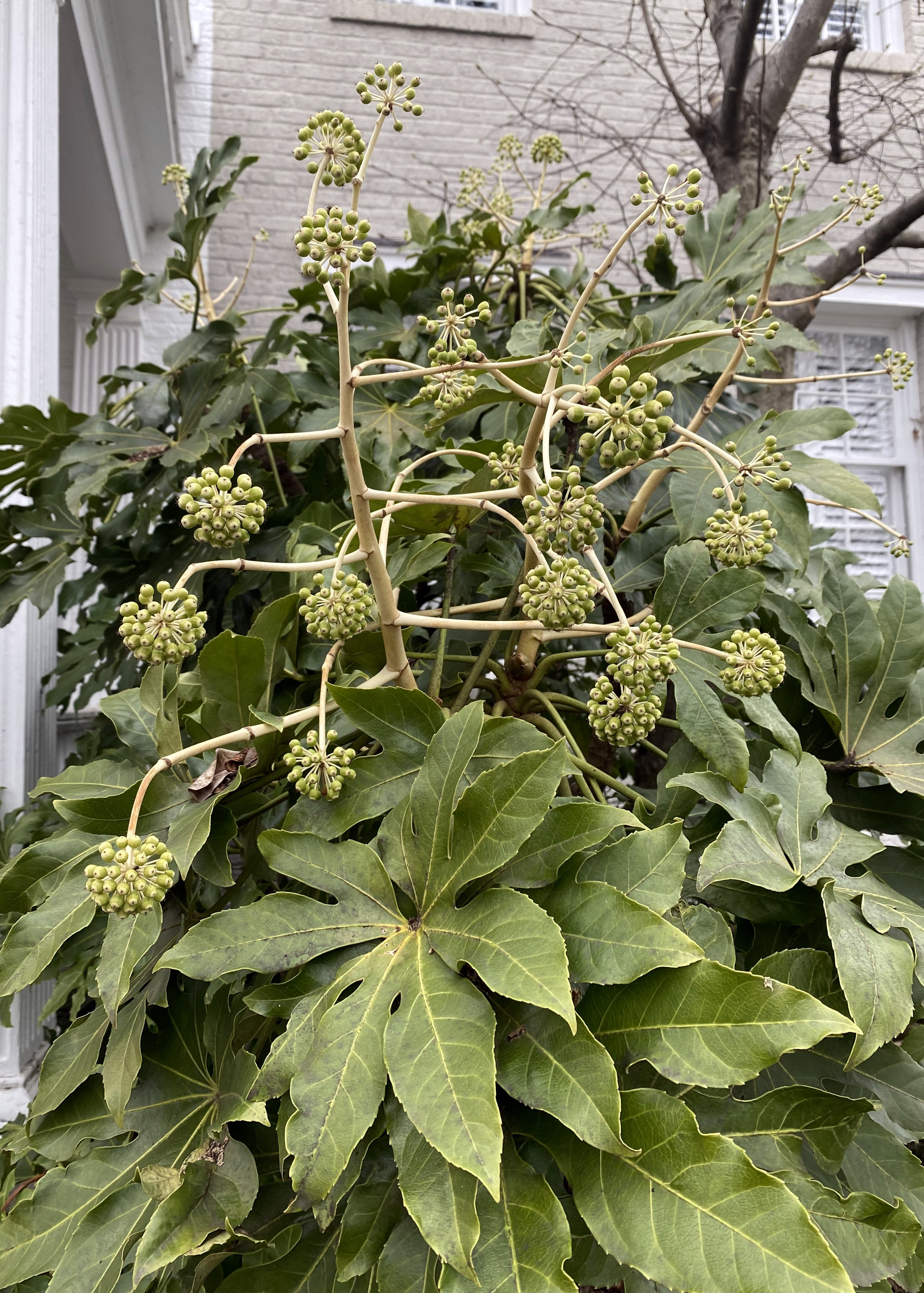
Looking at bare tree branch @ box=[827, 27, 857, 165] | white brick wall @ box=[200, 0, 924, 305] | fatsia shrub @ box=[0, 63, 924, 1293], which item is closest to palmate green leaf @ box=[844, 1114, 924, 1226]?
fatsia shrub @ box=[0, 63, 924, 1293]

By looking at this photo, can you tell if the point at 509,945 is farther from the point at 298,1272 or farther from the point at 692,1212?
the point at 298,1272

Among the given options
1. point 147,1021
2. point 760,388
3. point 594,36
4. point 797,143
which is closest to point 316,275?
point 147,1021

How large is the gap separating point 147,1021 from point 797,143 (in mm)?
4055

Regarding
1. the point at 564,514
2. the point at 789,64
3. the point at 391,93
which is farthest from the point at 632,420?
the point at 789,64

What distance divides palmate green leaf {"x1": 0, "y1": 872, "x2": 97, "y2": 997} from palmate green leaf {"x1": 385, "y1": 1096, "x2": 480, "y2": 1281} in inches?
10.5

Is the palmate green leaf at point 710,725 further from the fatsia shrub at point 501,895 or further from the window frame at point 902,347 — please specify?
the window frame at point 902,347

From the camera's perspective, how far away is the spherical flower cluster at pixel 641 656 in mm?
567

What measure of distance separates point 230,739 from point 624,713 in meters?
0.26

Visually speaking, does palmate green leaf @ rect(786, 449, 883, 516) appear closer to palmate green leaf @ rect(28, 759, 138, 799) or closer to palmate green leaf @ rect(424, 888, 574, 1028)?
palmate green leaf @ rect(424, 888, 574, 1028)

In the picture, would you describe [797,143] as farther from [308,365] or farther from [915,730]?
[915,730]

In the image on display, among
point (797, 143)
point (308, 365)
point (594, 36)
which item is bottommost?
point (308, 365)

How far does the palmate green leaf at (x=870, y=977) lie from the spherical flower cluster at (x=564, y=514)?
11.3 inches

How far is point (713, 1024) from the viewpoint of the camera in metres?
0.49

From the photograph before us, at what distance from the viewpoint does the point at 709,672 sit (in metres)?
0.71
